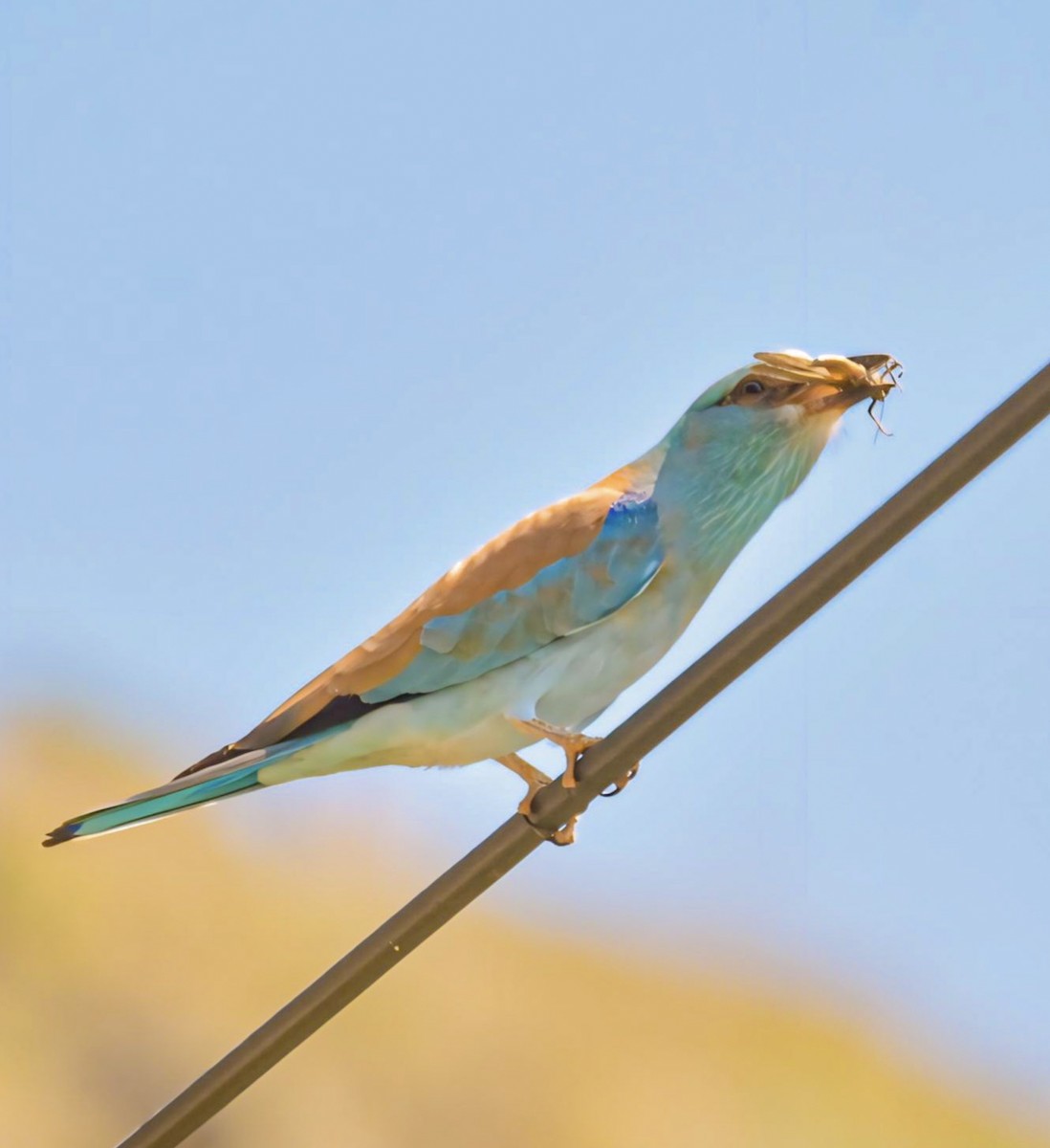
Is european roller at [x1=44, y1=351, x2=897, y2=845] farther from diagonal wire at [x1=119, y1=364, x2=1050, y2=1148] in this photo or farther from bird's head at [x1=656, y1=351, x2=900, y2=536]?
diagonal wire at [x1=119, y1=364, x2=1050, y2=1148]

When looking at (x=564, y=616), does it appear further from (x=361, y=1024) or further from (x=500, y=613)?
(x=361, y=1024)

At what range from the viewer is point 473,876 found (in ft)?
8.84

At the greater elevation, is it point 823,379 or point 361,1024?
point 823,379

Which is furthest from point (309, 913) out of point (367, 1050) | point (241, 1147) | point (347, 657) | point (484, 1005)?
point (347, 657)

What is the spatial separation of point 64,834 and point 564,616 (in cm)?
96

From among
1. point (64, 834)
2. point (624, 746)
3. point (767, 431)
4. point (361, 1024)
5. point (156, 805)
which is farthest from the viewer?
point (361, 1024)

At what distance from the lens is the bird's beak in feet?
11.9

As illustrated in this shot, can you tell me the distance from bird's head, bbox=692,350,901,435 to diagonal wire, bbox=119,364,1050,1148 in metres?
1.13

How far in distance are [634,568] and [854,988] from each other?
90.4 ft

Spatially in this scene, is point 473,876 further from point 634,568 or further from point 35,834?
point 35,834

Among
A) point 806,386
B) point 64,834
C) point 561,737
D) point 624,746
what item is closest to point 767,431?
point 806,386

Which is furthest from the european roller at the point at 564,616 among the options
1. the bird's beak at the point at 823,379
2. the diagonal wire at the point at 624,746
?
the diagonal wire at the point at 624,746

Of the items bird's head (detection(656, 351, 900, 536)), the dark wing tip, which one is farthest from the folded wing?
the dark wing tip

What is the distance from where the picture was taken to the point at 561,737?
136 inches
